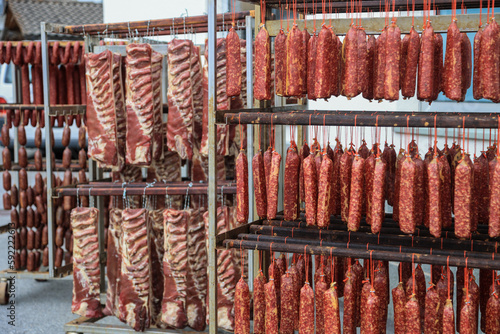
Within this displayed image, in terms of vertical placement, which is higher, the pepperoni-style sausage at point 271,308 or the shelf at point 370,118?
the shelf at point 370,118

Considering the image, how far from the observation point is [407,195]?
3432 mm

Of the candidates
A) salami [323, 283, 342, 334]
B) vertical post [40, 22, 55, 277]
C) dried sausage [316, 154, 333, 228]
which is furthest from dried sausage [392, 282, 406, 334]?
vertical post [40, 22, 55, 277]

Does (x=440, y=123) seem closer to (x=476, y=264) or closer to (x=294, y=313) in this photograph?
(x=476, y=264)

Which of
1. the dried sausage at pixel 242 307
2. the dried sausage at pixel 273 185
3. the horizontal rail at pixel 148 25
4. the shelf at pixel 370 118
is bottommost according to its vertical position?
the dried sausage at pixel 242 307

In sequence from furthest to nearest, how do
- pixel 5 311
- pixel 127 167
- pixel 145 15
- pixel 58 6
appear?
pixel 58 6 < pixel 145 15 < pixel 5 311 < pixel 127 167

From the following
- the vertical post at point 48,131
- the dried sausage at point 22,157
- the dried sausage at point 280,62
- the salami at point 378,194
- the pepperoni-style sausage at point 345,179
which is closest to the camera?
the salami at point 378,194

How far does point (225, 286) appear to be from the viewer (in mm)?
4969

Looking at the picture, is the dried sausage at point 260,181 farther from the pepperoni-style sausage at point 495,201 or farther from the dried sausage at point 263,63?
the pepperoni-style sausage at point 495,201

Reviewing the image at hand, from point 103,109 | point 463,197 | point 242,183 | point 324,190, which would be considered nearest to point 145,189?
point 103,109

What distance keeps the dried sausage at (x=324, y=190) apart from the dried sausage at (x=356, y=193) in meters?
0.14

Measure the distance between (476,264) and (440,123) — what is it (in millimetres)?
797

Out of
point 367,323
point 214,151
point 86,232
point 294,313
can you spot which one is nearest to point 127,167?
point 86,232

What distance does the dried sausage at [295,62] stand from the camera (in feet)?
12.2

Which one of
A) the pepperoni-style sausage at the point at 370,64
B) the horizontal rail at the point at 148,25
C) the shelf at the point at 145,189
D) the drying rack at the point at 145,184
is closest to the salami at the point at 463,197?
the pepperoni-style sausage at the point at 370,64
